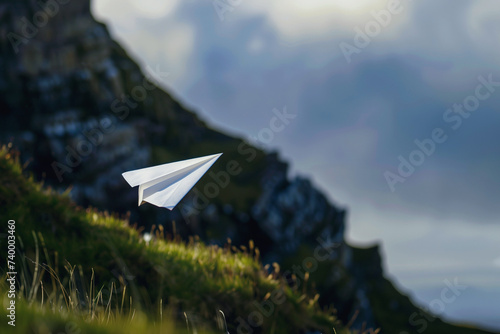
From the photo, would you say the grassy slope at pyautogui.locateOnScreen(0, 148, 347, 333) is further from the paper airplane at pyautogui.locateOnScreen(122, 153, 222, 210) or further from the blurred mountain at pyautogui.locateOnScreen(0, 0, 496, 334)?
the blurred mountain at pyautogui.locateOnScreen(0, 0, 496, 334)

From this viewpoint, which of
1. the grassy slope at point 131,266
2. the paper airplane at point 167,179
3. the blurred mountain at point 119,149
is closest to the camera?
the paper airplane at point 167,179

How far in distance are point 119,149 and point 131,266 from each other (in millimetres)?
81533

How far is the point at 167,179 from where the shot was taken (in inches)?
237

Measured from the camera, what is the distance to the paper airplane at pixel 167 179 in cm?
572

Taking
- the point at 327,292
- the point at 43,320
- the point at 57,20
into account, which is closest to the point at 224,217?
the point at 327,292

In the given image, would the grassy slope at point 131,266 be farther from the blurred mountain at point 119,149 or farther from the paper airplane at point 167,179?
the blurred mountain at point 119,149

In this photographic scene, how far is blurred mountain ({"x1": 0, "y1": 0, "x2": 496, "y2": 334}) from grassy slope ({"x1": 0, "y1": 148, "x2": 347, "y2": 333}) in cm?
6567

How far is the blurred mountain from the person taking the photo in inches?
3145

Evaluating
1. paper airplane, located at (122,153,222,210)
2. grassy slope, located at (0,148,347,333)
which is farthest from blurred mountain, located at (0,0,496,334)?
paper airplane, located at (122,153,222,210)

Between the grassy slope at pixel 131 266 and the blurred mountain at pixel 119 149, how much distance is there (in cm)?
6567

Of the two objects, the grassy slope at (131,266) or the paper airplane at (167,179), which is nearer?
the paper airplane at (167,179)

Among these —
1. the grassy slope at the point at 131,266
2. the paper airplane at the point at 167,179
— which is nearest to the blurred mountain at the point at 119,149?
the grassy slope at the point at 131,266

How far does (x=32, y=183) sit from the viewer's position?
924cm

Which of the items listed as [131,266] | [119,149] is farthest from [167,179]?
[119,149]
